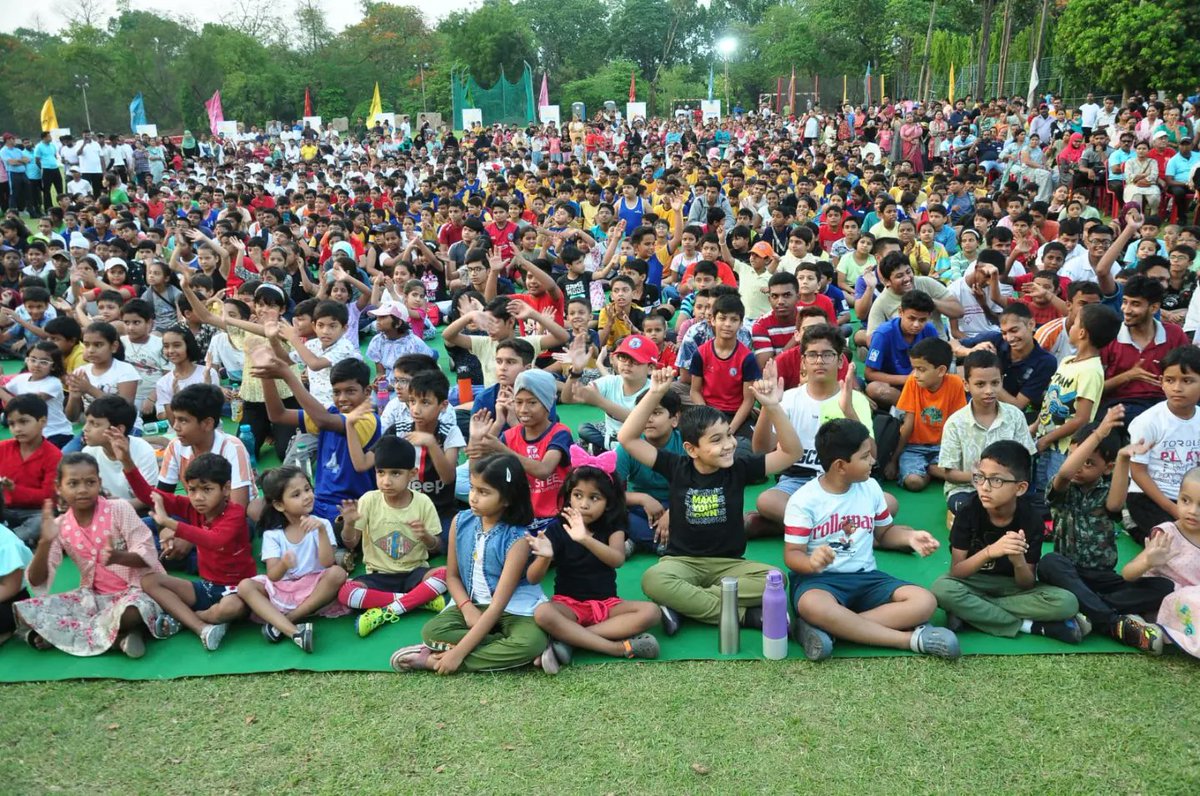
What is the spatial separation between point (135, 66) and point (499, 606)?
59815 mm

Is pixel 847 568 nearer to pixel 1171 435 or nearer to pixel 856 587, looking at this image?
pixel 856 587

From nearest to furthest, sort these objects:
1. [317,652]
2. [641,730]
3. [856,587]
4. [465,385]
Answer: [641,730] < [856,587] < [317,652] < [465,385]

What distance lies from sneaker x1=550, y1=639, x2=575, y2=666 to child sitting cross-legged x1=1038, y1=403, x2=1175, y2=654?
2143mm

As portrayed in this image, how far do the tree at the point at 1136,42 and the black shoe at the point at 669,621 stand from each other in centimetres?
2002

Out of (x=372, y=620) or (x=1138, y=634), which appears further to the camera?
(x=372, y=620)

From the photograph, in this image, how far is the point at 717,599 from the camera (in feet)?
14.3

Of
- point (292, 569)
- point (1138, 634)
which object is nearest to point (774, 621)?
point (1138, 634)


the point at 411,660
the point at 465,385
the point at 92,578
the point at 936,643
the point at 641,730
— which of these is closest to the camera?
the point at 641,730

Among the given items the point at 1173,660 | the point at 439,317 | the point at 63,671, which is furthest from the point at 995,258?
the point at 63,671

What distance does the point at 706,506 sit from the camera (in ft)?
14.7

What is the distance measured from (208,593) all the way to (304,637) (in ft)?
2.13

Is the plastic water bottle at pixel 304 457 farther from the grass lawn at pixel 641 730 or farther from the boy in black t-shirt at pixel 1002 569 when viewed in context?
the boy in black t-shirt at pixel 1002 569

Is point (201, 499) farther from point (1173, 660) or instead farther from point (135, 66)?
point (135, 66)

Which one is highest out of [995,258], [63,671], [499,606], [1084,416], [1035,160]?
[1035,160]
